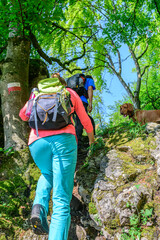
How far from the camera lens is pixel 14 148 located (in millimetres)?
3867

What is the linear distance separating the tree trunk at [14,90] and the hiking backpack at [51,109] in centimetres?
206

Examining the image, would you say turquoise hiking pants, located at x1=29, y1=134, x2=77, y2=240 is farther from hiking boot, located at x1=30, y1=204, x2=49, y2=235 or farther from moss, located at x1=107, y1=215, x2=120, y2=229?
moss, located at x1=107, y1=215, x2=120, y2=229

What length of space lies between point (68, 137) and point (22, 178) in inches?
76.6

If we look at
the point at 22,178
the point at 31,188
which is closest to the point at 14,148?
the point at 22,178

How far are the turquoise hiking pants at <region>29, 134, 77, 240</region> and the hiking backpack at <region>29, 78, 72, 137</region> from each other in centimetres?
15

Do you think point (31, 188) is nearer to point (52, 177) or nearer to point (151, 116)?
point (52, 177)

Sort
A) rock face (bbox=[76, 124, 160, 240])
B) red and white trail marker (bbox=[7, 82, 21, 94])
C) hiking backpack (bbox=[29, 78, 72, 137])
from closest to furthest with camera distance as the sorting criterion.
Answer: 1. hiking backpack (bbox=[29, 78, 72, 137])
2. rock face (bbox=[76, 124, 160, 240])
3. red and white trail marker (bbox=[7, 82, 21, 94])

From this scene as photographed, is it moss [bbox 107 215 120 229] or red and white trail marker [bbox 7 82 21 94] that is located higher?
red and white trail marker [bbox 7 82 21 94]

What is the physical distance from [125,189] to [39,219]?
121 cm

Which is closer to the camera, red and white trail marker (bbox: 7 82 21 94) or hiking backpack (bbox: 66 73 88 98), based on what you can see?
hiking backpack (bbox: 66 73 88 98)

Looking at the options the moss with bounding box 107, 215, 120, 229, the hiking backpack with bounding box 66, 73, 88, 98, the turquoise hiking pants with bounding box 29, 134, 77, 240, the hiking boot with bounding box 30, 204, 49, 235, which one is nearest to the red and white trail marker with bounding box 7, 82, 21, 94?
the hiking backpack with bounding box 66, 73, 88, 98

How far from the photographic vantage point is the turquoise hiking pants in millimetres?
1909

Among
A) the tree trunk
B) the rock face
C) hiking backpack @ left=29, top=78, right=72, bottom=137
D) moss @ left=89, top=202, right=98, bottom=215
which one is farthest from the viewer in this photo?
the tree trunk

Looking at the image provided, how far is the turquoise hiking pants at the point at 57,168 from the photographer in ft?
6.26
